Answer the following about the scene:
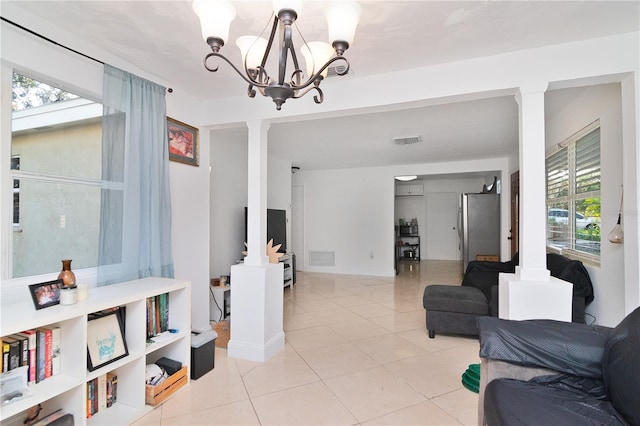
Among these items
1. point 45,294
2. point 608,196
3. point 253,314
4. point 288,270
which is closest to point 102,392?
point 45,294

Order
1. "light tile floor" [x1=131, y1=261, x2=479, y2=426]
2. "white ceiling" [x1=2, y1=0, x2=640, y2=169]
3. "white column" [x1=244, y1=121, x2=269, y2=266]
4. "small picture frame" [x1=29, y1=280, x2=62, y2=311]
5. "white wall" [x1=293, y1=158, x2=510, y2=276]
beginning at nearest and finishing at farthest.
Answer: "small picture frame" [x1=29, y1=280, x2=62, y2=311] → "white ceiling" [x1=2, y1=0, x2=640, y2=169] → "light tile floor" [x1=131, y1=261, x2=479, y2=426] → "white column" [x1=244, y1=121, x2=269, y2=266] → "white wall" [x1=293, y1=158, x2=510, y2=276]

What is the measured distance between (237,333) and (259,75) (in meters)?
2.12

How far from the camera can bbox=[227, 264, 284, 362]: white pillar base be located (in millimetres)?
2564

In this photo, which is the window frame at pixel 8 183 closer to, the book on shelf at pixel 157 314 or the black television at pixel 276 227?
the book on shelf at pixel 157 314

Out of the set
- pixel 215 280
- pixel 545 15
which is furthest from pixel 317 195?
pixel 545 15

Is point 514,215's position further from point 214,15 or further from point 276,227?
point 214,15

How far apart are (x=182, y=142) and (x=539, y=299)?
116 inches

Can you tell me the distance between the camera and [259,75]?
4.51 feet

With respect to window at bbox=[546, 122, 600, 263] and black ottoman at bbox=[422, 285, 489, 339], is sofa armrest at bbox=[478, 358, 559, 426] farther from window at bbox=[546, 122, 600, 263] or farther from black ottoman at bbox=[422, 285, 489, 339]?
window at bbox=[546, 122, 600, 263]

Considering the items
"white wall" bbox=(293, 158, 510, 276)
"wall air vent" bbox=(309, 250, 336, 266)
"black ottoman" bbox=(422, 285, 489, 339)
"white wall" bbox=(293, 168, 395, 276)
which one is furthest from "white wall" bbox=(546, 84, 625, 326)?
"wall air vent" bbox=(309, 250, 336, 266)

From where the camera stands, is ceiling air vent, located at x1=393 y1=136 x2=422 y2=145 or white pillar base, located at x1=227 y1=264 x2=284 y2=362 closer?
white pillar base, located at x1=227 y1=264 x2=284 y2=362

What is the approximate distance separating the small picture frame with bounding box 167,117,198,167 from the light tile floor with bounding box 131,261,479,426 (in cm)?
175

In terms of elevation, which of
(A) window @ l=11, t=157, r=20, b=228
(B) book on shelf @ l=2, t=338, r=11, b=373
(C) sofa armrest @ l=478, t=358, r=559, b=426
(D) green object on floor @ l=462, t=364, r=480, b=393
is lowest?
(D) green object on floor @ l=462, t=364, r=480, b=393

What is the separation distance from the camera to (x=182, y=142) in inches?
108
